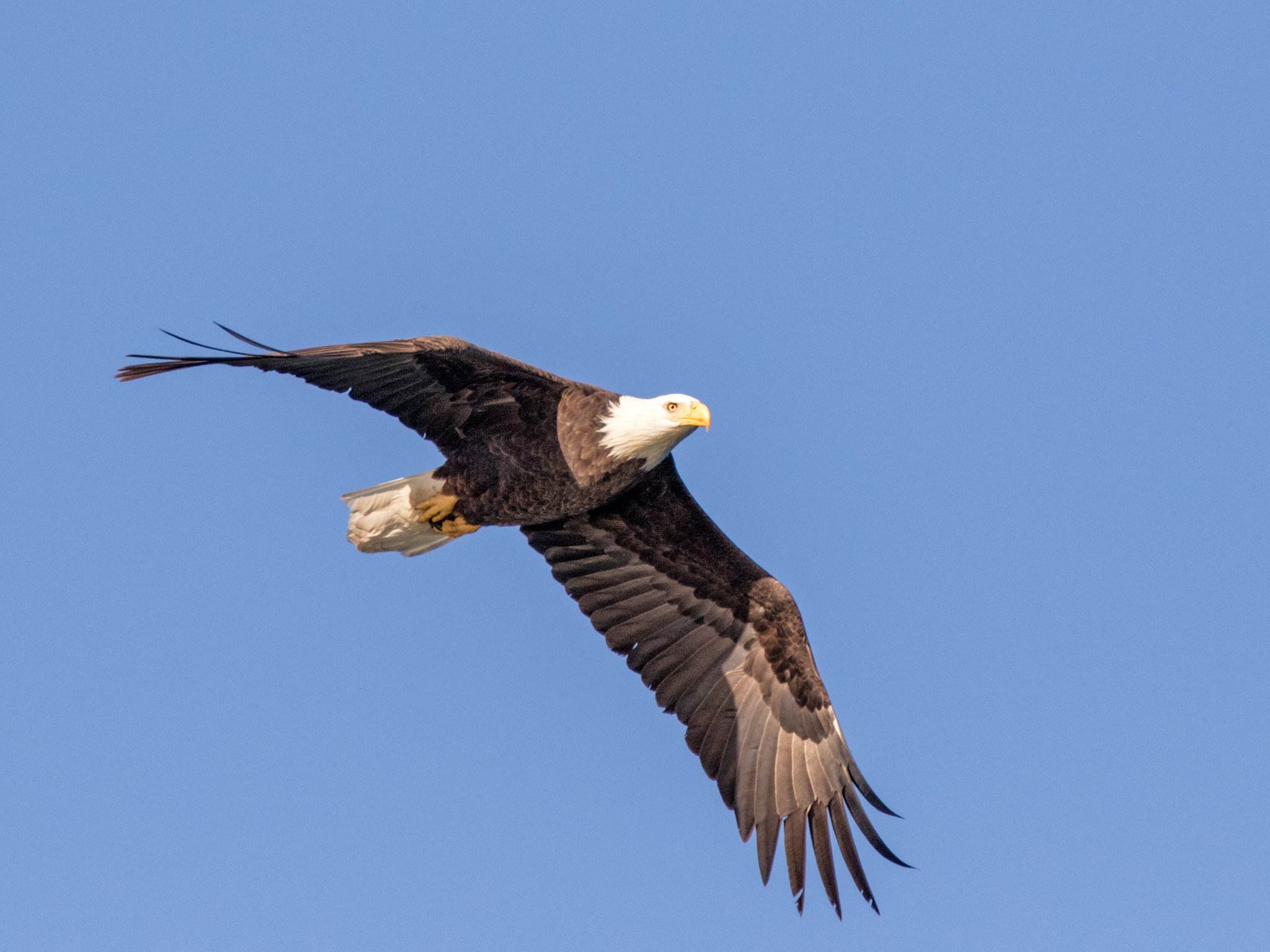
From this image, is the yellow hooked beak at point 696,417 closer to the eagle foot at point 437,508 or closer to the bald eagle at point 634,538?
the bald eagle at point 634,538

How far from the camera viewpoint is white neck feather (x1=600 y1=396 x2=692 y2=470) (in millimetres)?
10422

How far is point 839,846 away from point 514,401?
392cm

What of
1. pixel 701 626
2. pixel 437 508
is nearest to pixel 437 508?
pixel 437 508

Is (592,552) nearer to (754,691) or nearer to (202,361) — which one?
(754,691)

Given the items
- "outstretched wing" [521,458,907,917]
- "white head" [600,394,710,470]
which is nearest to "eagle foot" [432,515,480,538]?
"outstretched wing" [521,458,907,917]

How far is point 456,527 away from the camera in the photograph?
11242 millimetres

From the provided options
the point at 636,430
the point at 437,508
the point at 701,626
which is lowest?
the point at 701,626

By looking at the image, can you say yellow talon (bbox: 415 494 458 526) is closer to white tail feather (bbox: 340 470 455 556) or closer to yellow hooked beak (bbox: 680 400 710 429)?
white tail feather (bbox: 340 470 455 556)

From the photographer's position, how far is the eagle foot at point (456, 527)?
36.6ft

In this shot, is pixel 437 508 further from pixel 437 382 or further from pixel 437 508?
pixel 437 382

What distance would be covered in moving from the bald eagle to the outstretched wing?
0.4 inches

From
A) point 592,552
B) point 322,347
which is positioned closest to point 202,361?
point 322,347

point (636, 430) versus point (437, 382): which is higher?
point (437, 382)

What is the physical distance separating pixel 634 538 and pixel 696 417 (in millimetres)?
1958
